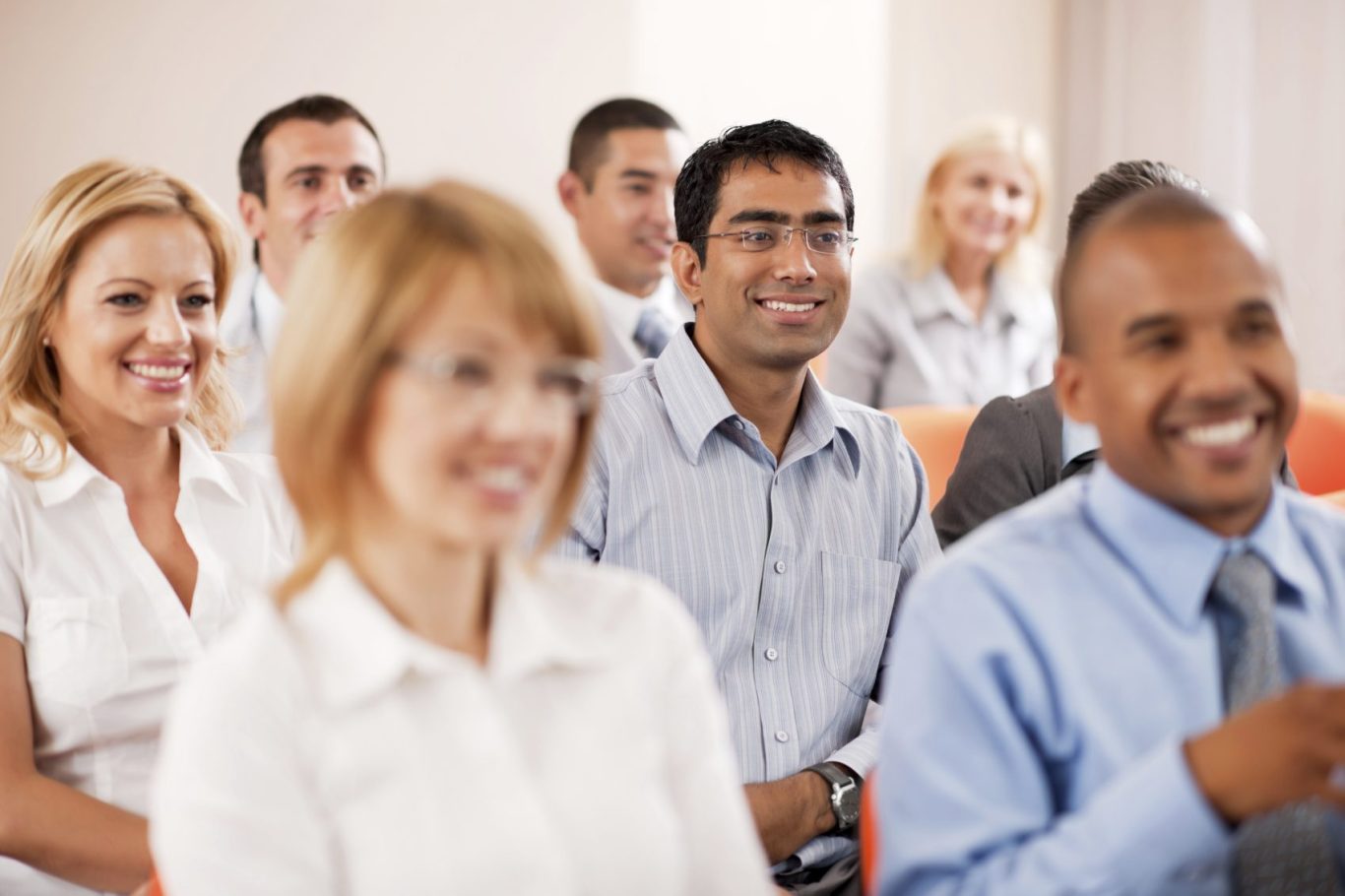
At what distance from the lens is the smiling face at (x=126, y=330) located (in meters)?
1.89

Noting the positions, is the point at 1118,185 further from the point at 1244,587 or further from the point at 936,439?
the point at 1244,587

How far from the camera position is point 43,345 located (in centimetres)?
193

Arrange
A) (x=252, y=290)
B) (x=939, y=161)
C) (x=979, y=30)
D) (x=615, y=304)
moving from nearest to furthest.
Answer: (x=252, y=290) → (x=615, y=304) → (x=939, y=161) → (x=979, y=30)

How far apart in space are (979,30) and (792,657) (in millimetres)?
3822

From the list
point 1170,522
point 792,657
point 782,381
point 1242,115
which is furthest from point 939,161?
point 1170,522

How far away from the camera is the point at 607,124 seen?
3891mm

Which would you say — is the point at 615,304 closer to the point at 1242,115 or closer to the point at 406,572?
the point at 1242,115

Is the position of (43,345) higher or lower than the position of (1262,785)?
higher

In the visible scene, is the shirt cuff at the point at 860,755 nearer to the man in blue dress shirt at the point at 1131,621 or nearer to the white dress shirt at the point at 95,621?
the man in blue dress shirt at the point at 1131,621

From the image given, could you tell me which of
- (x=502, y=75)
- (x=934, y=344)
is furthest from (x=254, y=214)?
(x=934, y=344)

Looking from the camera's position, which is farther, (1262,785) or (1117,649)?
(1117,649)

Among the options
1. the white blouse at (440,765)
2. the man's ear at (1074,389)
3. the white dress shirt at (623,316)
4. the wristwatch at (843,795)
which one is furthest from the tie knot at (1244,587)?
the white dress shirt at (623,316)

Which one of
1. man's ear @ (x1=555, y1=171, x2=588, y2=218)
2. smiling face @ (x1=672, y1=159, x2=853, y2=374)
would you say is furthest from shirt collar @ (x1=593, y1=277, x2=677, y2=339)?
smiling face @ (x1=672, y1=159, x2=853, y2=374)

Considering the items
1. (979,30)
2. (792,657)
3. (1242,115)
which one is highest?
(979,30)
